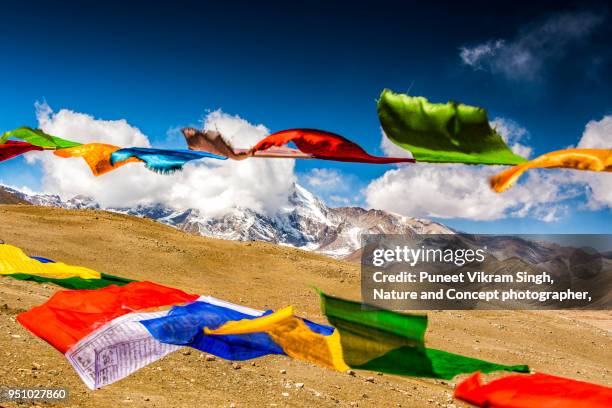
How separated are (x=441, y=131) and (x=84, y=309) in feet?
12.2

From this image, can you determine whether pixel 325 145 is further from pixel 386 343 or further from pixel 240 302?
pixel 240 302

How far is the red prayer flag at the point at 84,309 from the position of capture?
13.9 feet

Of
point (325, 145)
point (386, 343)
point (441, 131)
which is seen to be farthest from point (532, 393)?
point (325, 145)

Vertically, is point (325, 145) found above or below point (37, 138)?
below

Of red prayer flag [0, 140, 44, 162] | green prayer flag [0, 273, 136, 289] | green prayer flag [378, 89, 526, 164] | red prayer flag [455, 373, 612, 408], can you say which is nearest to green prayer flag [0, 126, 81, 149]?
red prayer flag [0, 140, 44, 162]

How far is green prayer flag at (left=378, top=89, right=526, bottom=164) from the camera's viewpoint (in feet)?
8.63

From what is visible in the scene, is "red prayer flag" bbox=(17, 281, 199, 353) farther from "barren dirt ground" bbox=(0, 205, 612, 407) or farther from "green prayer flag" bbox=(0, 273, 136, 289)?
"barren dirt ground" bbox=(0, 205, 612, 407)

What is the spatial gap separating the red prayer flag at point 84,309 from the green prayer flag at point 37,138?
1641mm

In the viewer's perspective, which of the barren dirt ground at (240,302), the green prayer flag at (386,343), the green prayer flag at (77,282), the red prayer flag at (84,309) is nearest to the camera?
the green prayer flag at (386,343)

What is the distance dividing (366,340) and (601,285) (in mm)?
51744

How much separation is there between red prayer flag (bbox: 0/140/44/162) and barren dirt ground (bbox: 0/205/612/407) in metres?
3.35

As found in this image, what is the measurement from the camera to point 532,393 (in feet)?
8.74

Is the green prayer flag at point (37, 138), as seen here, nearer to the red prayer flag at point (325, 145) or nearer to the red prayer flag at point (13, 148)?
the red prayer flag at point (13, 148)

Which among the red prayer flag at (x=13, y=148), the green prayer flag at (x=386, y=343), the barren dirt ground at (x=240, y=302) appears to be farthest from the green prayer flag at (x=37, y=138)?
the barren dirt ground at (x=240, y=302)
